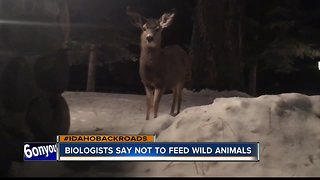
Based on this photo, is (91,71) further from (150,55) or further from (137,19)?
(137,19)

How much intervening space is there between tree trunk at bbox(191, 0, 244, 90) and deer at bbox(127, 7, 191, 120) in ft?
4.99

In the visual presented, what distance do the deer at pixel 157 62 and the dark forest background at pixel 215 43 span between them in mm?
238

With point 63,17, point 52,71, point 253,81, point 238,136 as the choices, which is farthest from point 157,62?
point 253,81

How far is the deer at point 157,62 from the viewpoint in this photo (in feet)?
14.6

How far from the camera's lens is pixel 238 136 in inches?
134

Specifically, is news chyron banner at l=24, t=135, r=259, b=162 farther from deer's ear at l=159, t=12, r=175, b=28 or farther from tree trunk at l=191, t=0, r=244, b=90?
tree trunk at l=191, t=0, r=244, b=90

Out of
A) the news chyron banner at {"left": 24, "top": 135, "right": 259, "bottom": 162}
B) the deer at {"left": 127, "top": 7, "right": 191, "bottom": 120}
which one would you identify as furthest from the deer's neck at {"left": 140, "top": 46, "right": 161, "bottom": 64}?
the news chyron banner at {"left": 24, "top": 135, "right": 259, "bottom": 162}

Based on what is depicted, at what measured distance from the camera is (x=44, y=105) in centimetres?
380

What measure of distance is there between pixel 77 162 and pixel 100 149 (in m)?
0.31

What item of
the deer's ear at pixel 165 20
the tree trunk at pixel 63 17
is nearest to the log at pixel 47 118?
the tree trunk at pixel 63 17

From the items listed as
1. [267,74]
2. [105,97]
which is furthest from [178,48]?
[267,74]

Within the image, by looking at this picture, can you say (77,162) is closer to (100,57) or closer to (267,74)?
(100,57)

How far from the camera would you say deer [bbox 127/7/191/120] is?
14.6 ft

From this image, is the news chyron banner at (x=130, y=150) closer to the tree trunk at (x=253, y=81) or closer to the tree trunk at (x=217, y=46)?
the tree trunk at (x=253, y=81)
